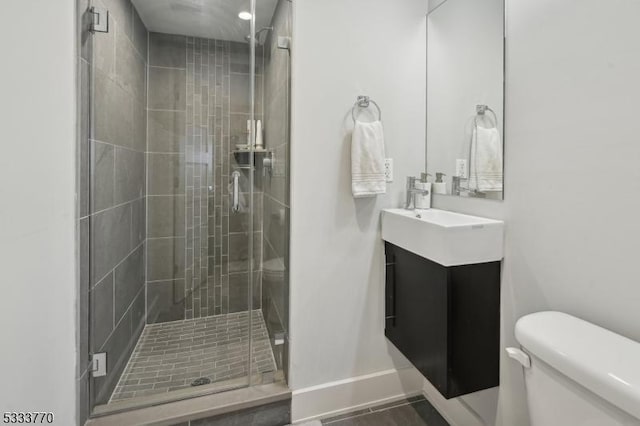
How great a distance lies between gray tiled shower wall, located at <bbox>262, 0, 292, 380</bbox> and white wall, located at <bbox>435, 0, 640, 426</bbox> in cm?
98

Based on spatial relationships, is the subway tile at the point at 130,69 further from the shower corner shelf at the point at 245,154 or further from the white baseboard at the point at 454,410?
the white baseboard at the point at 454,410

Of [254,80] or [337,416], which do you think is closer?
[337,416]

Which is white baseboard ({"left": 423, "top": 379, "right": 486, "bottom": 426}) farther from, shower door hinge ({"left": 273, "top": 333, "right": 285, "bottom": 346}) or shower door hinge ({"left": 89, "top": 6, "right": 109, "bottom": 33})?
shower door hinge ({"left": 89, "top": 6, "right": 109, "bottom": 33})

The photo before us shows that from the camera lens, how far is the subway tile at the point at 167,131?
68.5 inches

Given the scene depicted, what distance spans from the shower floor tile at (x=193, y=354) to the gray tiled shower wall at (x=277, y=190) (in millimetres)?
105

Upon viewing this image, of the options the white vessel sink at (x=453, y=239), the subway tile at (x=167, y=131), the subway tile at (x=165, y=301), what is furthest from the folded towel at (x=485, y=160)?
the subway tile at (x=165, y=301)

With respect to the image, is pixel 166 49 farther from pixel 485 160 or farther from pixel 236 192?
pixel 485 160

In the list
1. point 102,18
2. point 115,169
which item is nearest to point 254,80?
point 102,18

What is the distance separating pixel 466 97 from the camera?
4.92 feet

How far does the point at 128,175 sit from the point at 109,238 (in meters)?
0.35

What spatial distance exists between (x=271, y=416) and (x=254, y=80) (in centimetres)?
173

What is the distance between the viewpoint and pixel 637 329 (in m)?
Result: 0.87

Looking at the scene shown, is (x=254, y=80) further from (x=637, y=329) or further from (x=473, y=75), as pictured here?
(x=637, y=329)

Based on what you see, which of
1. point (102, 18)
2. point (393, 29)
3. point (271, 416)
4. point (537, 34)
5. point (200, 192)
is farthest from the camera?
point (200, 192)
